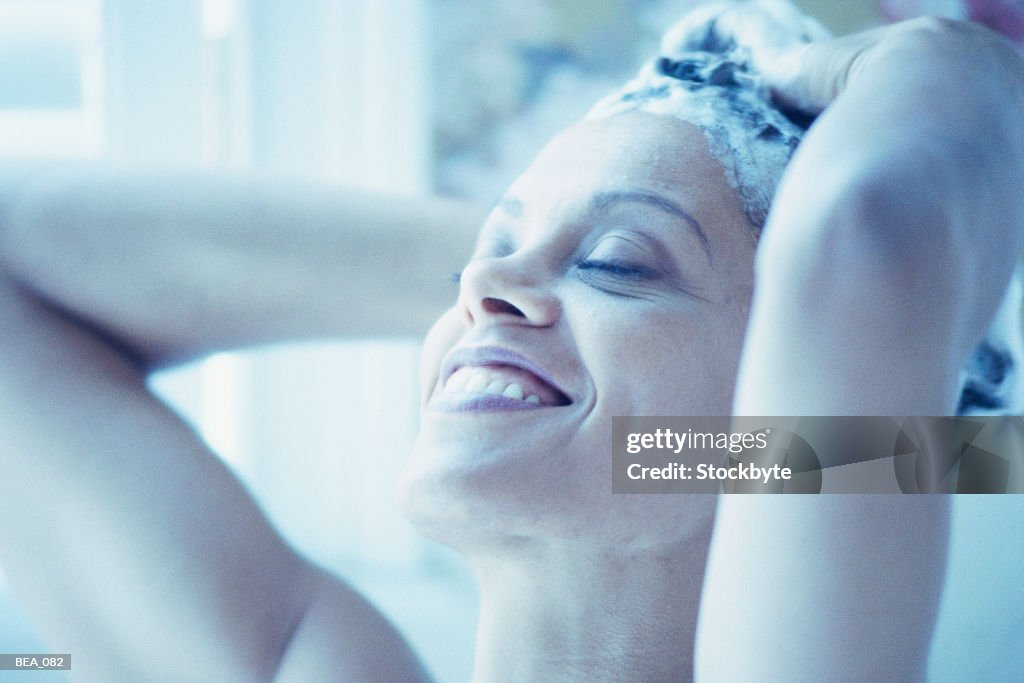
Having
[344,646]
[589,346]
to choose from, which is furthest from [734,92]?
[344,646]

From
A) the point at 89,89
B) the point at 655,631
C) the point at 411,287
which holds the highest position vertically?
the point at 89,89

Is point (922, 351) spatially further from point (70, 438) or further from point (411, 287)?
point (70, 438)

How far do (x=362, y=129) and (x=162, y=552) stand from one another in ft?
2.48

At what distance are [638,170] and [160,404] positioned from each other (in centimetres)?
49

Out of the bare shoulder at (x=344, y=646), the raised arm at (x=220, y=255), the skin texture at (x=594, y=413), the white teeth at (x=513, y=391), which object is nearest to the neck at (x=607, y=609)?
the skin texture at (x=594, y=413)

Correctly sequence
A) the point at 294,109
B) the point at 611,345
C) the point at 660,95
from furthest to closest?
the point at 294,109 < the point at 660,95 < the point at 611,345

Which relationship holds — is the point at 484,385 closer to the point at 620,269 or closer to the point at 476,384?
the point at 476,384

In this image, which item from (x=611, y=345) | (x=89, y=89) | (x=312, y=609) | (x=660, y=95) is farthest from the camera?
(x=89, y=89)

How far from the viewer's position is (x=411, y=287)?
3.06ft

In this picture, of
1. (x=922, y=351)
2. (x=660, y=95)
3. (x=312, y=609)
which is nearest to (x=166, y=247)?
(x=312, y=609)

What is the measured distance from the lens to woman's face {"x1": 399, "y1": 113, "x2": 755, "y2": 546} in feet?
2.05

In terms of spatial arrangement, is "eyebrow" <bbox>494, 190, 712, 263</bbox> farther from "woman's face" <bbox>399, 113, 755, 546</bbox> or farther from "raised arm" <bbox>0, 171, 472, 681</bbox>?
"raised arm" <bbox>0, 171, 472, 681</bbox>

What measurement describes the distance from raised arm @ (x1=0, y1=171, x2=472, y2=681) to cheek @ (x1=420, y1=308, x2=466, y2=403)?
18cm

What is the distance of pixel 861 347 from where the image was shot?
0.46m
